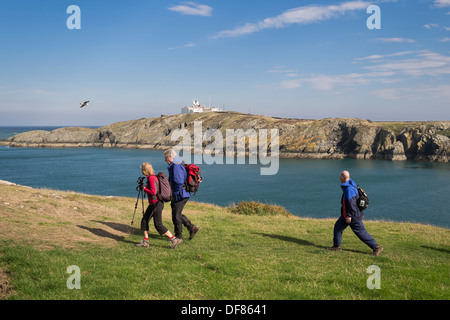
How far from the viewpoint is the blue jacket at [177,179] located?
34.1 feet

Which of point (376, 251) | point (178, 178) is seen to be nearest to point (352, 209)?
point (376, 251)

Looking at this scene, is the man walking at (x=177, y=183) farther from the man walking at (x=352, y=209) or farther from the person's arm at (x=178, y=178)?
the man walking at (x=352, y=209)

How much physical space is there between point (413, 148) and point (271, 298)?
121m

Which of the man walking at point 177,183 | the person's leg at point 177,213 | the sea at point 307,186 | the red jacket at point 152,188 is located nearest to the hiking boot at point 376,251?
the man walking at point 177,183

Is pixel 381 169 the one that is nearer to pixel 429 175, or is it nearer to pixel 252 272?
pixel 429 175

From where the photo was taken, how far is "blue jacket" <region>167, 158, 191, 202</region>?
34.1ft

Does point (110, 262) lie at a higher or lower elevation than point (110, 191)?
higher

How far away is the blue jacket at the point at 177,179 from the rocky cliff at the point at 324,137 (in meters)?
110

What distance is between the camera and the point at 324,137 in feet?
407

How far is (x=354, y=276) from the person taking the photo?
7.66 metres

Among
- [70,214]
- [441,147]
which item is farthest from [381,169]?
[70,214]

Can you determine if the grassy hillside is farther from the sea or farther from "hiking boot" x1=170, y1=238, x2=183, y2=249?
the sea
